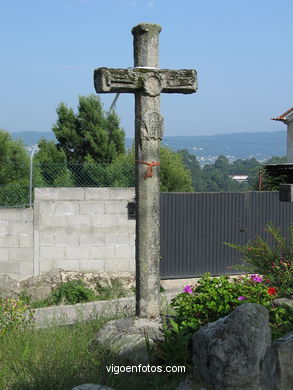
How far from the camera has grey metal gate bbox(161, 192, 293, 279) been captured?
38.6ft

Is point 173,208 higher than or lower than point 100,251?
higher

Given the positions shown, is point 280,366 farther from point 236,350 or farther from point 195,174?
point 195,174

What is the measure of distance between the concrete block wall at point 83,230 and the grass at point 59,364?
4936 mm

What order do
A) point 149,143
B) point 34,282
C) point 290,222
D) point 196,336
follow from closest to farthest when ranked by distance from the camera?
point 196,336, point 149,143, point 34,282, point 290,222

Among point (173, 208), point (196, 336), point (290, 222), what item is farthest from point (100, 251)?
point (196, 336)

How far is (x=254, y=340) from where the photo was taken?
3.64 metres

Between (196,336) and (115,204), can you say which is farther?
(115,204)

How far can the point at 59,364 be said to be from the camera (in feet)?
17.1

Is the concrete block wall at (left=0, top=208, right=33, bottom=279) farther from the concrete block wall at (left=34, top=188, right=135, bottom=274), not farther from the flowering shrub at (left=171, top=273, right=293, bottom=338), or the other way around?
the flowering shrub at (left=171, top=273, right=293, bottom=338)

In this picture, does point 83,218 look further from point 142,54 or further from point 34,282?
point 142,54

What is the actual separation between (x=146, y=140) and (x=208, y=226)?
5.79 meters

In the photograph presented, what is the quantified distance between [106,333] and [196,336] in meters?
2.34

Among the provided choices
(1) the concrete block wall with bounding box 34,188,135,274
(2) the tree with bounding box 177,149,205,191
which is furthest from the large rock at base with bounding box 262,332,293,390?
(2) the tree with bounding box 177,149,205,191

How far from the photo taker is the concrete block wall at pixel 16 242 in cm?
1111
